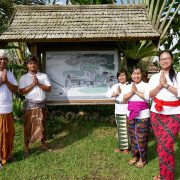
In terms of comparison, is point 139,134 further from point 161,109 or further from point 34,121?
point 34,121

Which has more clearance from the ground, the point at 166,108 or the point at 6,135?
the point at 166,108

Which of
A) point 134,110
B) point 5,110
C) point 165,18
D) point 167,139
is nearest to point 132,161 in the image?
point 134,110

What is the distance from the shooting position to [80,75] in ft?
21.0

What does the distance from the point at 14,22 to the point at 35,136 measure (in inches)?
99.4

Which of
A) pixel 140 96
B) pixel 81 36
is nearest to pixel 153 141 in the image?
pixel 140 96

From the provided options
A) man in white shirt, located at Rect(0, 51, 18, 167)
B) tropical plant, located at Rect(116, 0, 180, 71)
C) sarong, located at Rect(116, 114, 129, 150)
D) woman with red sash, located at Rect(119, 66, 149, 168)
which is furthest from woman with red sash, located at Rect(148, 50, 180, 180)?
tropical plant, located at Rect(116, 0, 180, 71)

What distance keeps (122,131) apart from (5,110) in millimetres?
2140

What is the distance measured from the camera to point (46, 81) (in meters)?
5.45

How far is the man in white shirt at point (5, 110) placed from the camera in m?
4.78

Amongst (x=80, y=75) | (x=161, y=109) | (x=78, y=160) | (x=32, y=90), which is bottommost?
(x=78, y=160)

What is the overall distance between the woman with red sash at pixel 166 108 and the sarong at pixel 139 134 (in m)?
0.59

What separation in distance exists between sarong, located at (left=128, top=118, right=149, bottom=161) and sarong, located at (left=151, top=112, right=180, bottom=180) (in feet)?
1.93

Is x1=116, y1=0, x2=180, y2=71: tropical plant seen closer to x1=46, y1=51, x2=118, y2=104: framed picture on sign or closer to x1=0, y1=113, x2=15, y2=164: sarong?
x1=46, y1=51, x2=118, y2=104: framed picture on sign

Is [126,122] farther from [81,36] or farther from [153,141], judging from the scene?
[81,36]
